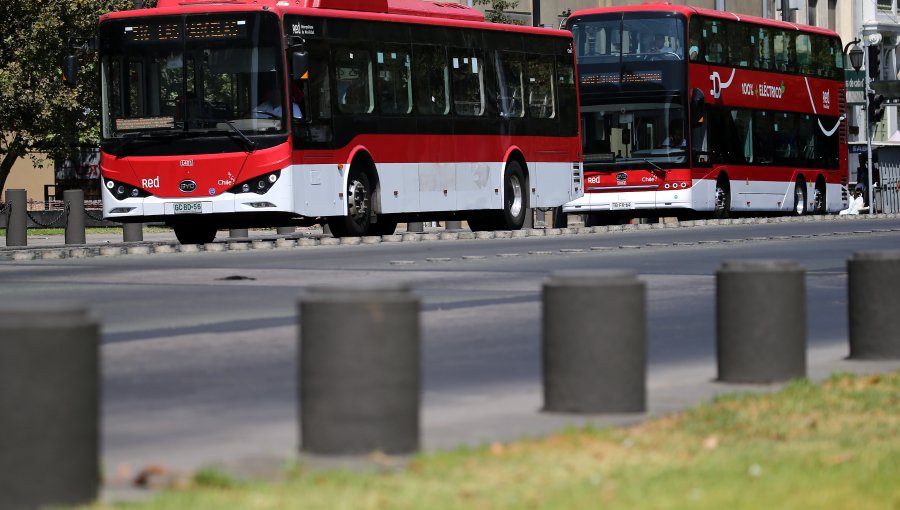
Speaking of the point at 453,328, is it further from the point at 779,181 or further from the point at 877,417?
the point at 779,181

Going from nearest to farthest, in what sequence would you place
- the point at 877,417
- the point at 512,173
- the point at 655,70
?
the point at 877,417 → the point at 512,173 → the point at 655,70

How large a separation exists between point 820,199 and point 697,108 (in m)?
8.80

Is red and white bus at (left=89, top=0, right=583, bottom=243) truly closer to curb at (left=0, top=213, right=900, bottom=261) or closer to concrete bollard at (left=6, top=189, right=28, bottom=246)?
curb at (left=0, top=213, right=900, bottom=261)

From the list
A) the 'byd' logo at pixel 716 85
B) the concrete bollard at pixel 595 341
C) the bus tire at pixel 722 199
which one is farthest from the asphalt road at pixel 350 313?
the 'byd' logo at pixel 716 85

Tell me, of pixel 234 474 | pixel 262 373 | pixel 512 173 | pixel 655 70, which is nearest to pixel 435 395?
pixel 262 373

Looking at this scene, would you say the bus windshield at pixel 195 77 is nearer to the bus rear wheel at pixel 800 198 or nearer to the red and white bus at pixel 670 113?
the red and white bus at pixel 670 113

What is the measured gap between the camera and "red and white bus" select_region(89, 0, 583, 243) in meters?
27.9

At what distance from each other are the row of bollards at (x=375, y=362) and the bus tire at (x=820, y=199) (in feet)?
130

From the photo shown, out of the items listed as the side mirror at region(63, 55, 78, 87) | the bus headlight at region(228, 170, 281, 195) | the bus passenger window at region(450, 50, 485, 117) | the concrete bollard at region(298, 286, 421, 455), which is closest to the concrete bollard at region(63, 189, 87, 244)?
the side mirror at region(63, 55, 78, 87)

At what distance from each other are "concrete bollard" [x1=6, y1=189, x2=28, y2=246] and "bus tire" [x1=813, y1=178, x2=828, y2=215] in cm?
2284

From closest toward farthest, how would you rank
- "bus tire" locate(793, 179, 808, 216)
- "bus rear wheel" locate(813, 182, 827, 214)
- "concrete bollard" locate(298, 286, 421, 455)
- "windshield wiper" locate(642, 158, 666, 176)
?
"concrete bollard" locate(298, 286, 421, 455)
"windshield wiper" locate(642, 158, 666, 176)
"bus tire" locate(793, 179, 808, 216)
"bus rear wheel" locate(813, 182, 827, 214)

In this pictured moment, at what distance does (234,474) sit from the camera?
23.0 ft

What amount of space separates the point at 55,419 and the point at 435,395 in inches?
157

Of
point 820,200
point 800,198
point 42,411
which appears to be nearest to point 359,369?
point 42,411
